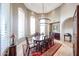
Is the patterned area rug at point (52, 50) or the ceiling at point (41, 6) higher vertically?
the ceiling at point (41, 6)

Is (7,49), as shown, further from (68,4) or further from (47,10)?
(68,4)

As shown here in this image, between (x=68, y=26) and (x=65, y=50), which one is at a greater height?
(x=68, y=26)

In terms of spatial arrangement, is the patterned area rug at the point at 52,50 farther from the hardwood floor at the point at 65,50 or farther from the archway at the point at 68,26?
the archway at the point at 68,26

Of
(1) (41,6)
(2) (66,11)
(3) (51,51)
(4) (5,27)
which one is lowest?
(3) (51,51)

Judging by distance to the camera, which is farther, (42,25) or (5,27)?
(42,25)

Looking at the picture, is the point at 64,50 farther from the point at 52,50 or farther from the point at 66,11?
the point at 66,11

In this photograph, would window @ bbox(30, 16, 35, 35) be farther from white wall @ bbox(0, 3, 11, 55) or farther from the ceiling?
white wall @ bbox(0, 3, 11, 55)

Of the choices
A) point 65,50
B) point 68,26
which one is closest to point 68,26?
point 68,26

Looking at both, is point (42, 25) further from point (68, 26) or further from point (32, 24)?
point (68, 26)

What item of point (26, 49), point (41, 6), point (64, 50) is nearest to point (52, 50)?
point (64, 50)

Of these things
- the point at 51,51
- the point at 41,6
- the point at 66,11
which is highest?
the point at 41,6

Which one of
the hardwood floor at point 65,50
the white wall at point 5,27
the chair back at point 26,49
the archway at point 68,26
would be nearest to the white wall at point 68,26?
the archway at point 68,26

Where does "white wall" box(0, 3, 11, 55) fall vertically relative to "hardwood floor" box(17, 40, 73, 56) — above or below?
above

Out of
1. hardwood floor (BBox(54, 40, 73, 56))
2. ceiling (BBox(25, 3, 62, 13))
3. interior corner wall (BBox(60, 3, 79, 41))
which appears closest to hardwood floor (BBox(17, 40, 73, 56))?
hardwood floor (BBox(54, 40, 73, 56))
